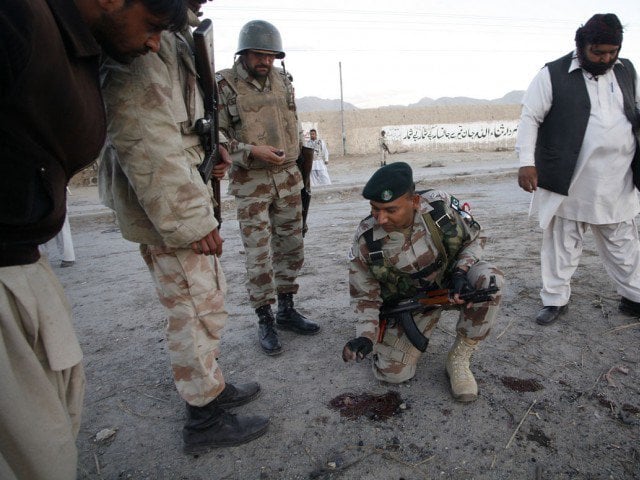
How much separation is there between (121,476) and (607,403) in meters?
2.10

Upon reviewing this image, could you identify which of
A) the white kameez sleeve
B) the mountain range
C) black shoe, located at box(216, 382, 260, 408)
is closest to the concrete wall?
the white kameez sleeve

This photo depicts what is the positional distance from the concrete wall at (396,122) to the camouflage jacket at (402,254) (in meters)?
22.4

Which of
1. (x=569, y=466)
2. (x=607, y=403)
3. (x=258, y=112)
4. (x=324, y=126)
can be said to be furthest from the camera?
(x=324, y=126)

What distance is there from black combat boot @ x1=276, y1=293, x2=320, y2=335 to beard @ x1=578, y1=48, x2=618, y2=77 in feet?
7.51

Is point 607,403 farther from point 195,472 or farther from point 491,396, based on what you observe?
point 195,472

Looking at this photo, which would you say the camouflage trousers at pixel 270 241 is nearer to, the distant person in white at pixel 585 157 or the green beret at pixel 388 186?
the green beret at pixel 388 186

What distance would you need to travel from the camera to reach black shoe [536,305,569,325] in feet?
8.70

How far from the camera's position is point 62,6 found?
0.99 metres

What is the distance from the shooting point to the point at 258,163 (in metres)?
2.62

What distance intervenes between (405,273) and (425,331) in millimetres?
356

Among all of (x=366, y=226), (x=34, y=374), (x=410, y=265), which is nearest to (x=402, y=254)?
(x=410, y=265)

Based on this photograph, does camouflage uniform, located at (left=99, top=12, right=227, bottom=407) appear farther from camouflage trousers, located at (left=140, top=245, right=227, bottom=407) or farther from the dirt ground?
the dirt ground

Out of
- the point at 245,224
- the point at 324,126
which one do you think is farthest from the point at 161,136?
the point at 324,126

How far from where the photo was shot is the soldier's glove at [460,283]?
202 centimetres
